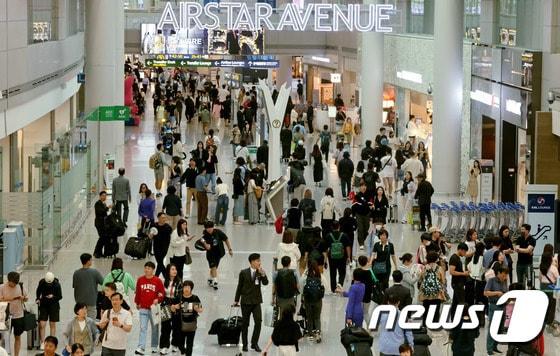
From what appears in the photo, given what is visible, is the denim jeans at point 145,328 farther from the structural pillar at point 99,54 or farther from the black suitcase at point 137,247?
the structural pillar at point 99,54

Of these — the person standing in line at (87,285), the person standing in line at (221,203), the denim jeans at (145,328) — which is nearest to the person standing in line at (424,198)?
the person standing in line at (221,203)

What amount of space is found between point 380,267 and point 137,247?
20.9 ft

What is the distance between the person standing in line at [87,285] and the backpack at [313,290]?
109 inches

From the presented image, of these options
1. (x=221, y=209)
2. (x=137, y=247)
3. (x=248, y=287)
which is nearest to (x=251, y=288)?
(x=248, y=287)

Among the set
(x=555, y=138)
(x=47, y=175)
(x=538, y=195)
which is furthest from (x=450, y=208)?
(x=47, y=175)

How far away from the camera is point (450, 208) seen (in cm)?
2775

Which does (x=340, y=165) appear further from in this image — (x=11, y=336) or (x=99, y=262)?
(x=11, y=336)

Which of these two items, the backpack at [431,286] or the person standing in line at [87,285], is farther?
the person standing in line at [87,285]

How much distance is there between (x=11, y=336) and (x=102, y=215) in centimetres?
693

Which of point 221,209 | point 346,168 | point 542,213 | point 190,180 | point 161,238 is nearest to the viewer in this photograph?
point 161,238

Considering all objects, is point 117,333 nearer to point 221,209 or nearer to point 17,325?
point 17,325

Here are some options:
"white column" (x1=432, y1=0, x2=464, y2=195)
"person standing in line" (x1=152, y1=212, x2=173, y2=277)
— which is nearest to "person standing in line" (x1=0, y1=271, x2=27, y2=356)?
"person standing in line" (x1=152, y1=212, x2=173, y2=277)

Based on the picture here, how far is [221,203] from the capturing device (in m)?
29.4

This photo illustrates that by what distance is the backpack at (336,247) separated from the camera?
21.2 m
